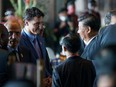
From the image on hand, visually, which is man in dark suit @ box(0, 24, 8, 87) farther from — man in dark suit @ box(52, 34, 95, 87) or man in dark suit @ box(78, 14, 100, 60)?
man in dark suit @ box(78, 14, 100, 60)

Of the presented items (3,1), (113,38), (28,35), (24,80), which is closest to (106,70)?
(24,80)

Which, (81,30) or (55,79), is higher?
(81,30)

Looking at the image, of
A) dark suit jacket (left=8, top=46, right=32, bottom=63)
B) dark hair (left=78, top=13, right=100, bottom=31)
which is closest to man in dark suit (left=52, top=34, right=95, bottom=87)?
dark suit jacket (left=8, top=46, right=32, bottom=63)

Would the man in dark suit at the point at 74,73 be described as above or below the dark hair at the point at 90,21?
below

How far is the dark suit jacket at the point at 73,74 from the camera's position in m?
3.55

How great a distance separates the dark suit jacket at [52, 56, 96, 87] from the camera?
3.55 m

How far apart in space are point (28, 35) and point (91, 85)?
36.9 inches

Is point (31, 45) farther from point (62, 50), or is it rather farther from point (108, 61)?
point (108, 61)

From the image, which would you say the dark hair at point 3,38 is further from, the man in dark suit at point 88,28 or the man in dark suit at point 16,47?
the man in dark suit at point 88,28

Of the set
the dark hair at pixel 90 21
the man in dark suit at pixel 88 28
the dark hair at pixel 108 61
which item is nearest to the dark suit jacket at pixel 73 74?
the man in dark suit at pixel 88 28

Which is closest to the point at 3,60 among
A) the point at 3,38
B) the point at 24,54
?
the point at 3,38

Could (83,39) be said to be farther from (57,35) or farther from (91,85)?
(57,35)

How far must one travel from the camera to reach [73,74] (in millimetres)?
3562

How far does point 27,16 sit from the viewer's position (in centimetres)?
424
